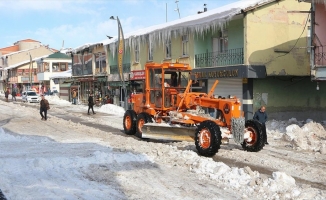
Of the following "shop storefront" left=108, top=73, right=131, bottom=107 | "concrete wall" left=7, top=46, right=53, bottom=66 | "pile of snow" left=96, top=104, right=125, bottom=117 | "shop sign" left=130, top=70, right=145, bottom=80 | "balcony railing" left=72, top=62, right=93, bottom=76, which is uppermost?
"concrete wall" left=7, top=46, right=53, bottom=66

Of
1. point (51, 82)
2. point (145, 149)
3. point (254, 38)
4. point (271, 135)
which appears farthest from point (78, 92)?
point (145, 149)

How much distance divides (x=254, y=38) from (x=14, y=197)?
1534 cm

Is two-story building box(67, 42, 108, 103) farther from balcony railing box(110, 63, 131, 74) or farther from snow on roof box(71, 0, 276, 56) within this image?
snow on roof box(71, 0, 276, 56)

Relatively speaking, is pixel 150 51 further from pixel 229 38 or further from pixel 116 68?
pixel 229 38

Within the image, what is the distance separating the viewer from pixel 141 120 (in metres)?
14.9

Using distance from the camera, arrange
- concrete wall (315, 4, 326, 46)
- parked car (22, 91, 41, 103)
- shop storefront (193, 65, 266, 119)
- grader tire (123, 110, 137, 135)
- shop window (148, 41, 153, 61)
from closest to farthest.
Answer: grader tire (123, 110, 137, 135) < concrete wall (315, 4, 326, 46) < shop storefront (193, 65, 266, 119) < shop window (148, 41, 153, 61) < parked car (22, 91, 41, 103)

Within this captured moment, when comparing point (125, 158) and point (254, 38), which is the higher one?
point (254, 38)

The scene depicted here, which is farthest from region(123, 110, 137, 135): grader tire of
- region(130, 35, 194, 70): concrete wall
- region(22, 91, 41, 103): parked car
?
region(22, 91, 41, 103): parked car

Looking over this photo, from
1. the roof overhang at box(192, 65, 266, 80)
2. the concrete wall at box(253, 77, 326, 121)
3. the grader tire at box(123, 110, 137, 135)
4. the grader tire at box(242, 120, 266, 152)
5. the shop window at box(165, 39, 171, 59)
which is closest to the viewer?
the grader tire at box(242, 120, 266, 152)

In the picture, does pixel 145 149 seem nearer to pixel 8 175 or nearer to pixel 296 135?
pixel 8 175

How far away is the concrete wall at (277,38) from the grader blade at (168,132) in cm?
795

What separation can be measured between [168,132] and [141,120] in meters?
2.25

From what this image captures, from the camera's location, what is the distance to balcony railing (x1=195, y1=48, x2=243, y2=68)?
20448 mm

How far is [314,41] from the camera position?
17.2 meters
